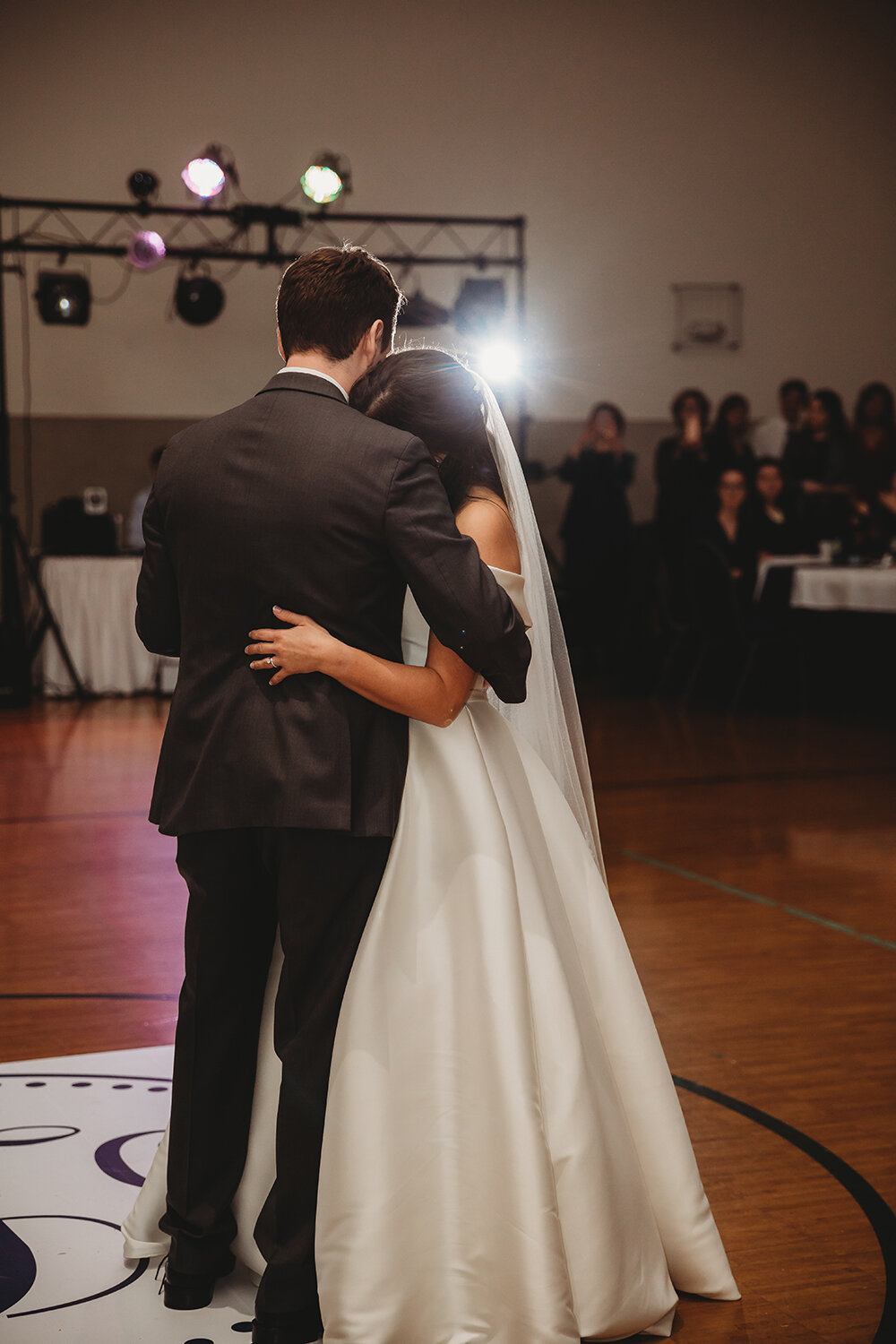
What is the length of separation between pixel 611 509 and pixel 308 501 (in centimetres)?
750

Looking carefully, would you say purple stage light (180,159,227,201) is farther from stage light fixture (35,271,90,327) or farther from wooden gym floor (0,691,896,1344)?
wooden gym floor (0,691,896,1344)

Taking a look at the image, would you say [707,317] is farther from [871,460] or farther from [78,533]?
[78,533]

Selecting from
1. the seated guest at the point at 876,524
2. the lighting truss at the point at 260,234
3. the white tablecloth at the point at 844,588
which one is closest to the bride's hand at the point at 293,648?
the white tablecloth at the point at 844,588

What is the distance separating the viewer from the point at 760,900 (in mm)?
3984

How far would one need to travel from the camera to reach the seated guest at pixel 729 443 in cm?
868

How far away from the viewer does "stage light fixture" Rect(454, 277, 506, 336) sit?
30.3 feet

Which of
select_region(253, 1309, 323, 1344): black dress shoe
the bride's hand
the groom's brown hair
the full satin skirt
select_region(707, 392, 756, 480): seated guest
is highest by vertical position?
the groom's brown hair

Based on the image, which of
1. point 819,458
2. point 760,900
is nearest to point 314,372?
point 760,900

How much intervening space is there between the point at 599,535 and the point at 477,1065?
746 cm

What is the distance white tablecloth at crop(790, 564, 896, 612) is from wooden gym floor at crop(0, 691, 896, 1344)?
2.97ft

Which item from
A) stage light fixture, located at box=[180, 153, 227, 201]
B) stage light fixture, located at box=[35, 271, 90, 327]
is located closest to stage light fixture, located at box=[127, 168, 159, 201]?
stage light fixture, located at box=[180, 153, 227, 201]

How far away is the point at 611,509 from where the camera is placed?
29.3 ft

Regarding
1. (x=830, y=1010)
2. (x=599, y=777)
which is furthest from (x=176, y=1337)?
(x=599, y=777)

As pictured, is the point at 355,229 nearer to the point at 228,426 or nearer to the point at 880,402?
the point at 880,402
